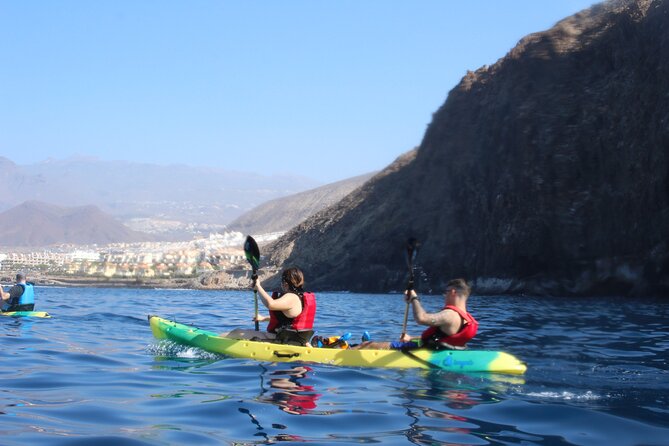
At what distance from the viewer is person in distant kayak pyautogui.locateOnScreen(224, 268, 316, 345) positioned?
12969 mm

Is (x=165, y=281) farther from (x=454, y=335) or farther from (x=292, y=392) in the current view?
(x=292, y=392)

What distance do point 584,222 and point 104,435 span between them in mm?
55757

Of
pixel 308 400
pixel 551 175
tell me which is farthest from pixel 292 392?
pixel 551 175

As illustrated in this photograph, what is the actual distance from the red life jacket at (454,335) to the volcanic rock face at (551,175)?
4256cm

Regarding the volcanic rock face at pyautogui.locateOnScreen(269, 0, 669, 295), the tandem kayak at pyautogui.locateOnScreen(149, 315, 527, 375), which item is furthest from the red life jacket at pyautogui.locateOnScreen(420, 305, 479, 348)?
the volcanic rock face at pyautogui.locateOnScreen(269, 0, 669, 295)

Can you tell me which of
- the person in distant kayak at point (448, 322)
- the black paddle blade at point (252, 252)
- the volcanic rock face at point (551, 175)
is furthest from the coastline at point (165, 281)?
the person in distant kayak at point (448, 322)

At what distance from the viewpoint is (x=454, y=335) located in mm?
12594

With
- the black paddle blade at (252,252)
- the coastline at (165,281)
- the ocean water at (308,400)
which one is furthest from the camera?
the coastline at (165,281)

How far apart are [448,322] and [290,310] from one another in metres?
2.67

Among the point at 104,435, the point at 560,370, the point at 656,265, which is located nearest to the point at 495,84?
the point at 656,265

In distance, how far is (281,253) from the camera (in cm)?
11481

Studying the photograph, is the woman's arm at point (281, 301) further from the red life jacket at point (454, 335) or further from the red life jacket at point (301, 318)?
the red life jacket at point (454, 335)

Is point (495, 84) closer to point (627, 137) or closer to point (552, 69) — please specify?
point (552, 69)

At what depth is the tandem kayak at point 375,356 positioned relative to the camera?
12492mm
